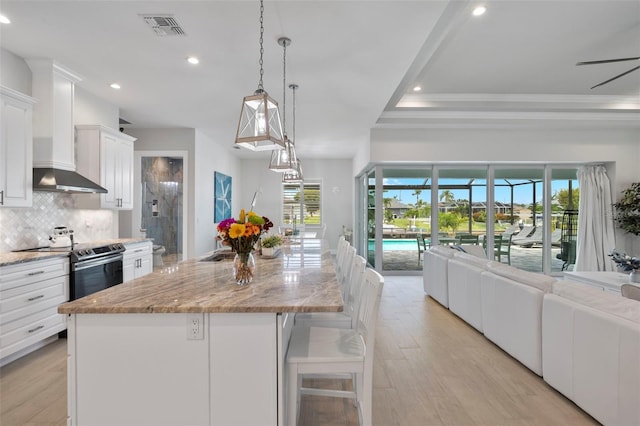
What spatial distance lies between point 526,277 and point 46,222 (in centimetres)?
505

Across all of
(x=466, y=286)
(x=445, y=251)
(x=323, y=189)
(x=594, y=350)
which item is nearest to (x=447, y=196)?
(x=445, y=251)

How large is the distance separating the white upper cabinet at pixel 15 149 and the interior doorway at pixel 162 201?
268 centimetres

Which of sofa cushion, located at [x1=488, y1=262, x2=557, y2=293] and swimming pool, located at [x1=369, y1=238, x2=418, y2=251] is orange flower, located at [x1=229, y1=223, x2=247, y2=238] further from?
swimming pool, located at [x1=369, y1=238, x2=418, y2=251]

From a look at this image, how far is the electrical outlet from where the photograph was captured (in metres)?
1.51

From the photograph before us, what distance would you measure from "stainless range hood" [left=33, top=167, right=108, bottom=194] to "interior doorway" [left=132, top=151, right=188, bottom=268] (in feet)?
7.28

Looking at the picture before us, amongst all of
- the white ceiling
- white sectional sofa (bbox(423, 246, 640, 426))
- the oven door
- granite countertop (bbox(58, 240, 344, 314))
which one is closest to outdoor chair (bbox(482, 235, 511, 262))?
the white ceiling

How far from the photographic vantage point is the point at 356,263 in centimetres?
221

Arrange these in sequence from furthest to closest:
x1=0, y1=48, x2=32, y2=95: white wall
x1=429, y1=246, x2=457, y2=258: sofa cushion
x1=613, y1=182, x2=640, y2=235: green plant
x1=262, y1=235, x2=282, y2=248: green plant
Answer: x1=613, y1=182, x2=640, y2=235: green plant → x1=429, y1=246, x2=457, y2=258: sofa cushion → x1=0, y1=48, x2=32, y2=95: white wall → x1=262, y1=235, x2=282, y2=248: green plant

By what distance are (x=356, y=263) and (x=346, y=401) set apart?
95 cm

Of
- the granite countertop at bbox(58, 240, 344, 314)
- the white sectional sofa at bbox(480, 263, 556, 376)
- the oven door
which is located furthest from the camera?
the oven door

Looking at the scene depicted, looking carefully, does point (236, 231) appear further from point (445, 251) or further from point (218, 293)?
point (445, 251)

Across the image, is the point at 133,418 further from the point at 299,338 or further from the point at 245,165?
the point at 245,165

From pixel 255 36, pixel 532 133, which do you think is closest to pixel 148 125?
pixel 255 36

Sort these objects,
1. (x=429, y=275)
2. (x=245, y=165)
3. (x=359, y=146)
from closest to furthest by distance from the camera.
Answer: (x=429, y=275) < (x=359, y=146) < (x=245, y=165)
